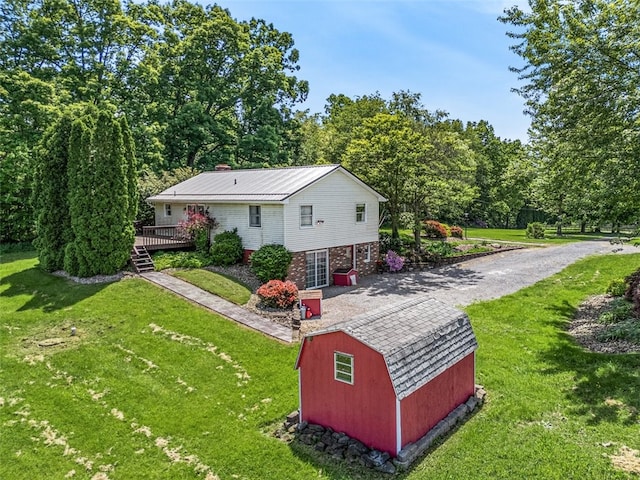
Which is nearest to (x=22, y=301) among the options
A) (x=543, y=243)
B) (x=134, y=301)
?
(x=134, y=301)

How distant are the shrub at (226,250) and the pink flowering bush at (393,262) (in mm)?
8663

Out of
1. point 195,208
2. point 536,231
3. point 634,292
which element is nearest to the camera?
point 634,292

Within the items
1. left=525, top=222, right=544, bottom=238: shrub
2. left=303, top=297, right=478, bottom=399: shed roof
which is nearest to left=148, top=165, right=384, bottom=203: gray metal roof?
left=303, top=297, right=478, bottom=399: shed roof

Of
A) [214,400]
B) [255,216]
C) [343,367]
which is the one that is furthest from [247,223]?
[343,367]

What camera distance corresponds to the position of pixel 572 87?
11938mm

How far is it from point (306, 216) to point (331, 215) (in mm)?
1612

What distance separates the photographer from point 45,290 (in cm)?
1609

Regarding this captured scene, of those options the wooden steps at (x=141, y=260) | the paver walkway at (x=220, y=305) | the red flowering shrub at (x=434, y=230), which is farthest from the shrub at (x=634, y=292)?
the red flowering shrub at (x=434, y=230)

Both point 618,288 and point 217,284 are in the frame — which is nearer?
point 618,288

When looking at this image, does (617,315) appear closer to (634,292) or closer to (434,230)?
(634,292)

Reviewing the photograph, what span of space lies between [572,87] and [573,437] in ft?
31.5

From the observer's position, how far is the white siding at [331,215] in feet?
61.2

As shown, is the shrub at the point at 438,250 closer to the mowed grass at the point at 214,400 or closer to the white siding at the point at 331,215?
the white siding at the point at 331,215

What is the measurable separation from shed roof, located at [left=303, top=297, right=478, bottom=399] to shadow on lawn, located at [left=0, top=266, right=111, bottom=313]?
11.4 m
